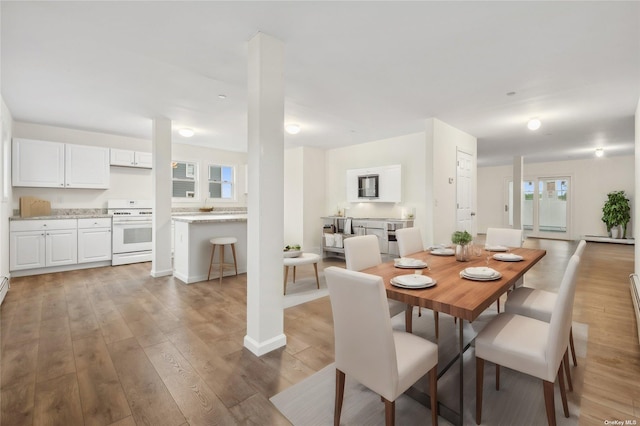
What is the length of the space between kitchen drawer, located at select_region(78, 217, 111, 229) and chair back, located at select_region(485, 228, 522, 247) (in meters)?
6.09

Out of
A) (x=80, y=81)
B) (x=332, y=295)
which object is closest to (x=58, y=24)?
(x=80, y=81)

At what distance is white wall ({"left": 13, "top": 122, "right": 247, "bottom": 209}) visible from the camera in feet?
17.1

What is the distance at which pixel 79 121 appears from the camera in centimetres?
495

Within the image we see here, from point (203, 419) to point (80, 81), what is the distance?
3.72 metres

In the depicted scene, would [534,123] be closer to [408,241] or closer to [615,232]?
[408,241]

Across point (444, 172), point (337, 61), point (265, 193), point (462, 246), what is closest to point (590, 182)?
point (444, 172)

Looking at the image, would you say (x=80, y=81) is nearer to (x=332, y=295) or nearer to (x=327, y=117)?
(x=327, y=117)

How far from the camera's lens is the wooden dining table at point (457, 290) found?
1493 millimetres

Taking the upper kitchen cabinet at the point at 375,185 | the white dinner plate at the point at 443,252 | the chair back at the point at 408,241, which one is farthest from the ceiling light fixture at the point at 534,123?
the white dinner plate at the point at 443,252

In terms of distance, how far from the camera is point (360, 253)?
2.57 m

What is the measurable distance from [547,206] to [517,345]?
411 inches

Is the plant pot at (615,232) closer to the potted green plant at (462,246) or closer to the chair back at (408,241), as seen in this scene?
the chair back at (408,241)

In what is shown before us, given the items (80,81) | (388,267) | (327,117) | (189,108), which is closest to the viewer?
(388,267)

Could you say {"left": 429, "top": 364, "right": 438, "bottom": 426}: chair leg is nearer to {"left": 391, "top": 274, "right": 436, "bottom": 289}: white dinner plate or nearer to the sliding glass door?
{"left": 391, "top": 274, "right": 436, "bottom": 289}: white dinner plate
